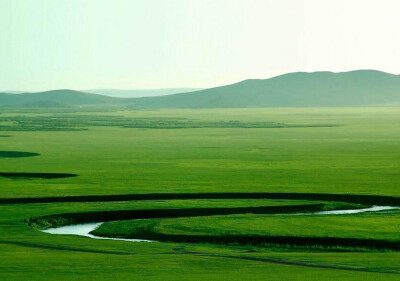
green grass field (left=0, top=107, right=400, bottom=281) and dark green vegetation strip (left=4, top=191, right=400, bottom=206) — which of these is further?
dark green vegetation strip (left=4, top=191, right=400, bottom=206)

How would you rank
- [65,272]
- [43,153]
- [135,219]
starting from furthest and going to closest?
[43,153] < [135,219] < [65,272]

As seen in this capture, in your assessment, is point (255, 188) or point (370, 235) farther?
point (255, 188)

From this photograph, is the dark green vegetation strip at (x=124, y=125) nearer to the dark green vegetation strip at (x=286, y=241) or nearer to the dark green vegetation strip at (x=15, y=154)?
the dark green vegetation strip at (x=15, y=154)

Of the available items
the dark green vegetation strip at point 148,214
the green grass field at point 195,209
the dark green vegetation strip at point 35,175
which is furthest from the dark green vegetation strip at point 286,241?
the dark green vegetation strip at point 35,175

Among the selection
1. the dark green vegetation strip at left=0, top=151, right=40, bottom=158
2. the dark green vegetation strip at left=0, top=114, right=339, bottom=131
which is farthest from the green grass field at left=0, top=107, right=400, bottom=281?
the dark green vegetation strip at left=0, top=114, right=339, bottom=131

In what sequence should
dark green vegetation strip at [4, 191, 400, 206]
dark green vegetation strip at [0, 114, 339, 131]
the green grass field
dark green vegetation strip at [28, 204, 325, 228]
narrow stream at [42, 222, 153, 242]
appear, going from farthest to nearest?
dark green vegetation strip at [0, 114, 339, 131]
dark green vegetation strip at [4, 191, 400, 206]
dark green vegetation strip at [28, 204, 325, 228]
narrow stream at [42, 222, 153, 242]
the green grass field

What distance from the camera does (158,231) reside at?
3228cm

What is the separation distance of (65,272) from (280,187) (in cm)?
2276

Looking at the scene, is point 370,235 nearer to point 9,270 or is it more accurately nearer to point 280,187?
point 9,270

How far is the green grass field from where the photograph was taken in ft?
82.5

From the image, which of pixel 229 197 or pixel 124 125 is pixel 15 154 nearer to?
pixel 229 197

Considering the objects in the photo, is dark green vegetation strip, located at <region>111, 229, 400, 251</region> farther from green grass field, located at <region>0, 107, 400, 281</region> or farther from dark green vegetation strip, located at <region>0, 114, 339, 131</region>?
dark green vegetation strip, located at <region>0, 114, 339, 131</region>

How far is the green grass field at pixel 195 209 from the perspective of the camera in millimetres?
25141

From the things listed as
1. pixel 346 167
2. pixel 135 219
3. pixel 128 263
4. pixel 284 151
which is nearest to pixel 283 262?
pixel 128 263
